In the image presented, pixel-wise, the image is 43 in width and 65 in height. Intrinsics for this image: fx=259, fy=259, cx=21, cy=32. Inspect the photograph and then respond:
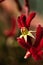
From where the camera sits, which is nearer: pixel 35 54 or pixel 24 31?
pixel 35 54

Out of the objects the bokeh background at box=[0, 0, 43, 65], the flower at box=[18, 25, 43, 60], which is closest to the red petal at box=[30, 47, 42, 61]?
the flower at box=[18, 25, 43, 60]

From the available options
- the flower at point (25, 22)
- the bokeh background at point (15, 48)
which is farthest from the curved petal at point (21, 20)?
the bokeh background at point (15, 48)

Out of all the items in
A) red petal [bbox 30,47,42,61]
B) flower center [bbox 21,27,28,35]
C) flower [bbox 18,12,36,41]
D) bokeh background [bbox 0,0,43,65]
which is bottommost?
bokeh background [bbox 0,0,43,65]

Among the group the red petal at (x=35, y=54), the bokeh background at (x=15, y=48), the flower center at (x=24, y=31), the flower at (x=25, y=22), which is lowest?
the bokeh background at (x=15, y=48)

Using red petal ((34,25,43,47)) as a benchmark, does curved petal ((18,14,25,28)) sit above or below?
above

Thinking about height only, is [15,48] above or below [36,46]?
below

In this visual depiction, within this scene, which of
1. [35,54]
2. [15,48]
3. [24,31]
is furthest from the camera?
[15,48]

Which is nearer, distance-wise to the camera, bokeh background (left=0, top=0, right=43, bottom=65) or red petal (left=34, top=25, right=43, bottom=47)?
red petal (left=34, top=25, right=43, bottom=47)

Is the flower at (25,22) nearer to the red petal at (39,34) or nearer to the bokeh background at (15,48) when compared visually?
the red petal at (39,34)

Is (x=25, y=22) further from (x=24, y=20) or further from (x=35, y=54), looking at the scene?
(x=35, y=54)

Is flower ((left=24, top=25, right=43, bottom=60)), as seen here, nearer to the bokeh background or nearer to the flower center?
the flower center

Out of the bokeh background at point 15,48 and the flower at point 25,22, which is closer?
the flower at point 25,22

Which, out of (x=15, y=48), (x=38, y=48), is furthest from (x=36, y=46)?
(x=15, y=48)
